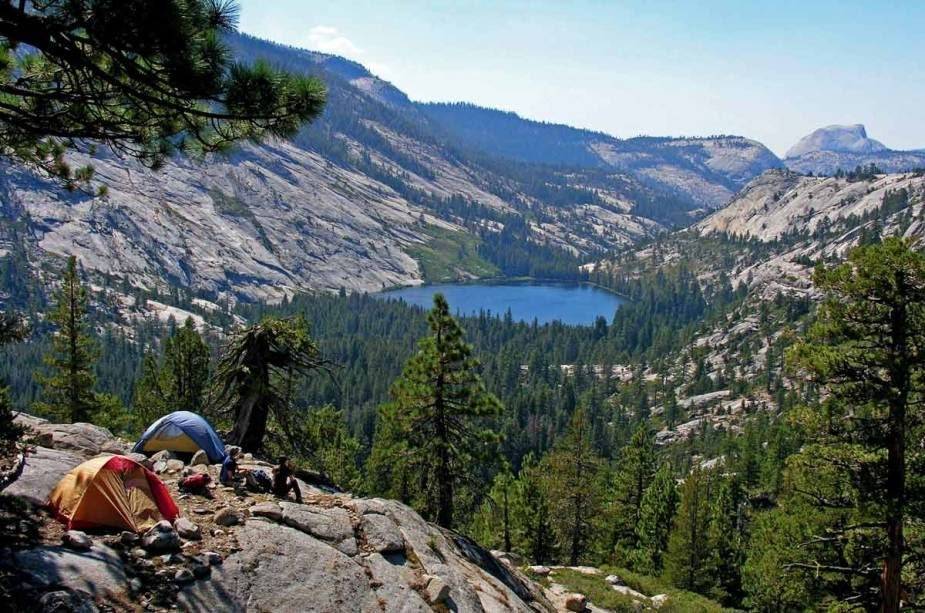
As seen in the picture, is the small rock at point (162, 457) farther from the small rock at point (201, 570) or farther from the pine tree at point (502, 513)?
the pine tree at point (502, 513)

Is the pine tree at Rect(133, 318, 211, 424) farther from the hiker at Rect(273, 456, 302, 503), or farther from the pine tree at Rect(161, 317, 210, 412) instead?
the hiker at Rect(273, 456, 302, 503)

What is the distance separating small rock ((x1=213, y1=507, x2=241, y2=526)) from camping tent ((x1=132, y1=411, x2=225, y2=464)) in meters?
7.83

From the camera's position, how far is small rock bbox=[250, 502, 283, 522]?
16.8 metres

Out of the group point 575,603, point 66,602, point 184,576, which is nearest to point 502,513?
point 575,603

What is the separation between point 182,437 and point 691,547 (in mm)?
41081

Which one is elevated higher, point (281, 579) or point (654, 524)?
point (281, 579)

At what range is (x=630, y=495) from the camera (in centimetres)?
5991

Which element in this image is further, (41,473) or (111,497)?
(41,473)

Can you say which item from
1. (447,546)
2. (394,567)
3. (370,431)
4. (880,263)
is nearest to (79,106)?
(394,567)

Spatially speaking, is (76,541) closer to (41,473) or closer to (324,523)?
(41,473)

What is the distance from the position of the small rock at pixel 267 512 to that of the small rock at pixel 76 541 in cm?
420

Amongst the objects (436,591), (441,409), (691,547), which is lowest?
(691,547)

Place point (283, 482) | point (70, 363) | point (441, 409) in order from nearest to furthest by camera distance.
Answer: point (283, 482) < point (441, 409) < point (70, 363)

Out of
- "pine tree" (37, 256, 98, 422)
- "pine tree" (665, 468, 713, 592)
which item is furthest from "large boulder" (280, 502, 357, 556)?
"pine tree" (665, 468, 713, 592)
